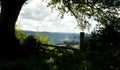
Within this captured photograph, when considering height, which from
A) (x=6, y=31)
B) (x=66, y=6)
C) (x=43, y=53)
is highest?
(x=66, y=6)

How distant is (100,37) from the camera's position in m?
22.5

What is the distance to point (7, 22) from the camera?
2658 centimetres

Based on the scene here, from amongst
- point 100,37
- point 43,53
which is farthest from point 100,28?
point 43,53

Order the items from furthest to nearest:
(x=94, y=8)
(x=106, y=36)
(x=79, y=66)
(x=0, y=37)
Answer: (x=94, y=8)
(x=0, y=37)
(x=106, y=36)
(x=79, y=66)

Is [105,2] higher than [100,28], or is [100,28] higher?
[105,2]

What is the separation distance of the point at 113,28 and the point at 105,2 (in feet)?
18.8

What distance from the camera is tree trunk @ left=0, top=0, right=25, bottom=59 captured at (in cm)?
2625

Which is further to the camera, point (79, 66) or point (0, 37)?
point (0, 37)

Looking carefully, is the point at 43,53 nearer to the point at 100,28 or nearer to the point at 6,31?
the point at 6,31

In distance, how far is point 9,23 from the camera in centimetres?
2666

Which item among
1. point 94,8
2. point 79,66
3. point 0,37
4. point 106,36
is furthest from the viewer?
point 94,8

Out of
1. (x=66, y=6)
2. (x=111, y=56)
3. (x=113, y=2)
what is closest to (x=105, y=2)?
(x=113, y=2)

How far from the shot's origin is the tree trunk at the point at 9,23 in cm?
2625

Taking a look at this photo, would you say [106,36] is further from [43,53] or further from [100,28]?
[43,53]
